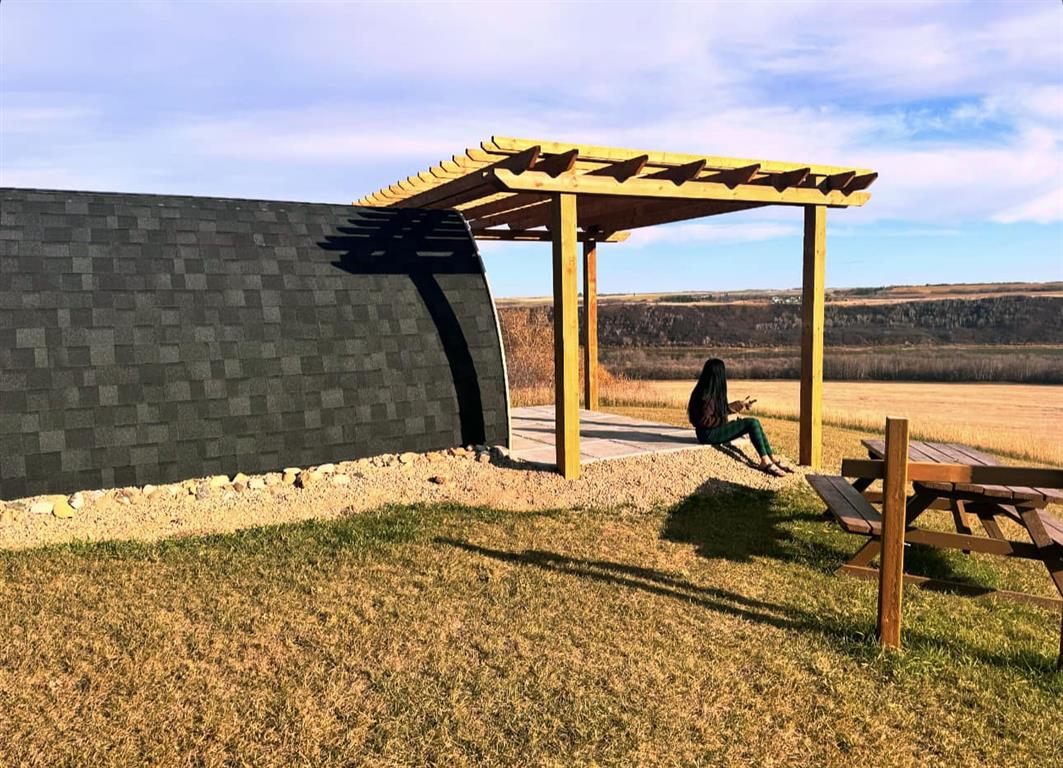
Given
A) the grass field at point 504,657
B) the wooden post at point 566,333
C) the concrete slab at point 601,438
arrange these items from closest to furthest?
1. the grass field at point 504,657
2. the wooden post at point 566,333
3. the concrete slab at point 601,438

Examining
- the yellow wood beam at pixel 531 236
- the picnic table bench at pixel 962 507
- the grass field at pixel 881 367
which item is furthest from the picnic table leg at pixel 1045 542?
the grass field at pixel 881 367

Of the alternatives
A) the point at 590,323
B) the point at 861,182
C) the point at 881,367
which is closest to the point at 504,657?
the point at 861,182

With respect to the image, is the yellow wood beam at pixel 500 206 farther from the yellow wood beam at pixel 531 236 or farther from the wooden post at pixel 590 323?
the wooden post at pixel 590 323

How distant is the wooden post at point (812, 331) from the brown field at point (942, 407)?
6.31m

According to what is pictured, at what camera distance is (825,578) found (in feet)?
19.2

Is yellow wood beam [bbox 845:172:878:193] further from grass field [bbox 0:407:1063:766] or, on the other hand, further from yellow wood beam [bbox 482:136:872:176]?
grass field [bbox 0:407:1063:766]

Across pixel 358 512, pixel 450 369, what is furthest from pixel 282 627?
pixel 450 369

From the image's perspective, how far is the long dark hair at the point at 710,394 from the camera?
880cm

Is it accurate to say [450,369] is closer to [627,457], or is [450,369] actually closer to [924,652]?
[627,457]

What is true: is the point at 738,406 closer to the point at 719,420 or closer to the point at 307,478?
the point at 719,420

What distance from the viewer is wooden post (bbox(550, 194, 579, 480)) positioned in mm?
8031

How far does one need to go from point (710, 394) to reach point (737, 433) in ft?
2.00

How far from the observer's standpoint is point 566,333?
26.9 feet

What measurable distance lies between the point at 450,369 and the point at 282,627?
4.67 m
